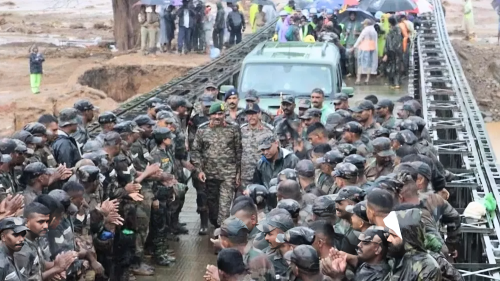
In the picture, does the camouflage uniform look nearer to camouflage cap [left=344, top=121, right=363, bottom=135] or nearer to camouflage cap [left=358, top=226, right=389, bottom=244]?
camouflage cap [left=344, top=121, right=363, bottom=135]

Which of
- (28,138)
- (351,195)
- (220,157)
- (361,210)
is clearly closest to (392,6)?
(220,157)

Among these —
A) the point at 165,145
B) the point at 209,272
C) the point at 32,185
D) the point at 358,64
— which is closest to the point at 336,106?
the point at 165,145

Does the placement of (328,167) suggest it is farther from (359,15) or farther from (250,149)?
(359,15)

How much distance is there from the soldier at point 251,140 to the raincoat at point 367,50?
372 inches

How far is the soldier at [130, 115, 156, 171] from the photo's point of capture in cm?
919

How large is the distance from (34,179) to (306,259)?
2864 millimetres

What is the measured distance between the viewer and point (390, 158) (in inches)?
334

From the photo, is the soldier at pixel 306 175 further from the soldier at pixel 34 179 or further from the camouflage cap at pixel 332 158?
the soldier at pixel 34 179

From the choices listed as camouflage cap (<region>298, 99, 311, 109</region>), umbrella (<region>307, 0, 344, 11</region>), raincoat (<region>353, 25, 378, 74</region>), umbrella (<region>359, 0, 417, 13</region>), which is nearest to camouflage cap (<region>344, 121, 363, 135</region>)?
camouflage cap (<region>298, 99, 311, 109</region>)

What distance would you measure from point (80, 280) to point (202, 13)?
19.7 metres

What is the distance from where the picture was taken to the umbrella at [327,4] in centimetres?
2475

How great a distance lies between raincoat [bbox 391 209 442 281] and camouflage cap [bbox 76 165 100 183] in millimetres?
3049

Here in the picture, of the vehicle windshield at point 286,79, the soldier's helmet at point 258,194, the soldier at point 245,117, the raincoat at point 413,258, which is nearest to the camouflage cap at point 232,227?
the raincoat at point 413,258

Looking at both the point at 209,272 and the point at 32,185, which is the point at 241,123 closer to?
the point at 32,185
